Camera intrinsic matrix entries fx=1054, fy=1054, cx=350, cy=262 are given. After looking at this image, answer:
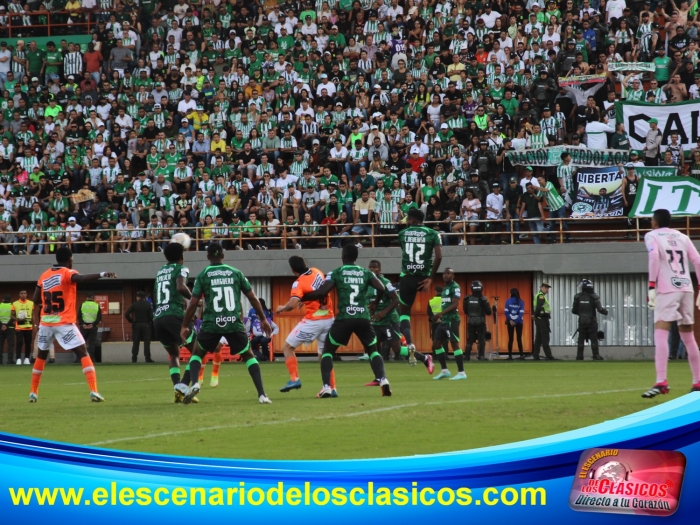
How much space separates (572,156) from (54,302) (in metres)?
17.1

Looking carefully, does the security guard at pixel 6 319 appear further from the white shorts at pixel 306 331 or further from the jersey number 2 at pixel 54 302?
the white shorts at pixel 306 331

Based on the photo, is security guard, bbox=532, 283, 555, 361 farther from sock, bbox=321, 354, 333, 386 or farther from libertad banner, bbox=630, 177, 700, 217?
sock, bbox=321, 354, 333, 386

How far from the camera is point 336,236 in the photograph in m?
29.2

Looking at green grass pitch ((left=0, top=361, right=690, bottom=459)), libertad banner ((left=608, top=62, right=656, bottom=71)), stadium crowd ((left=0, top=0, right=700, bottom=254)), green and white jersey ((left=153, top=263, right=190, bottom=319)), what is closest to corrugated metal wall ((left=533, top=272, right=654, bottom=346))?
stadium crowd ((left=0, top=0, right=700, bottom=254))

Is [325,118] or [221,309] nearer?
[221,309]

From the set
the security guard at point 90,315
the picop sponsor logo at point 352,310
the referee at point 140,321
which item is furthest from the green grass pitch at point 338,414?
the referee at point 140,321

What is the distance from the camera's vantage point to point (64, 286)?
560 inches

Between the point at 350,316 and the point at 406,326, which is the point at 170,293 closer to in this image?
the point at 350,316

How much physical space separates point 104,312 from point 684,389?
2447cm

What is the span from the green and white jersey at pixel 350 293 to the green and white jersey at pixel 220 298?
4.02ft

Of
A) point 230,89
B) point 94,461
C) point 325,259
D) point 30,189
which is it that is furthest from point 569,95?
point 94,461

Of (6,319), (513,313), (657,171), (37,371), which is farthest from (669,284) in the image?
(6,319)

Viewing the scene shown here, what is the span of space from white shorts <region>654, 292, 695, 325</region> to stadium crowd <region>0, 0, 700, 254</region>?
55.0 feet

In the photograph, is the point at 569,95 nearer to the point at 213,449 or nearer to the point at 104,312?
the point at 104,312
